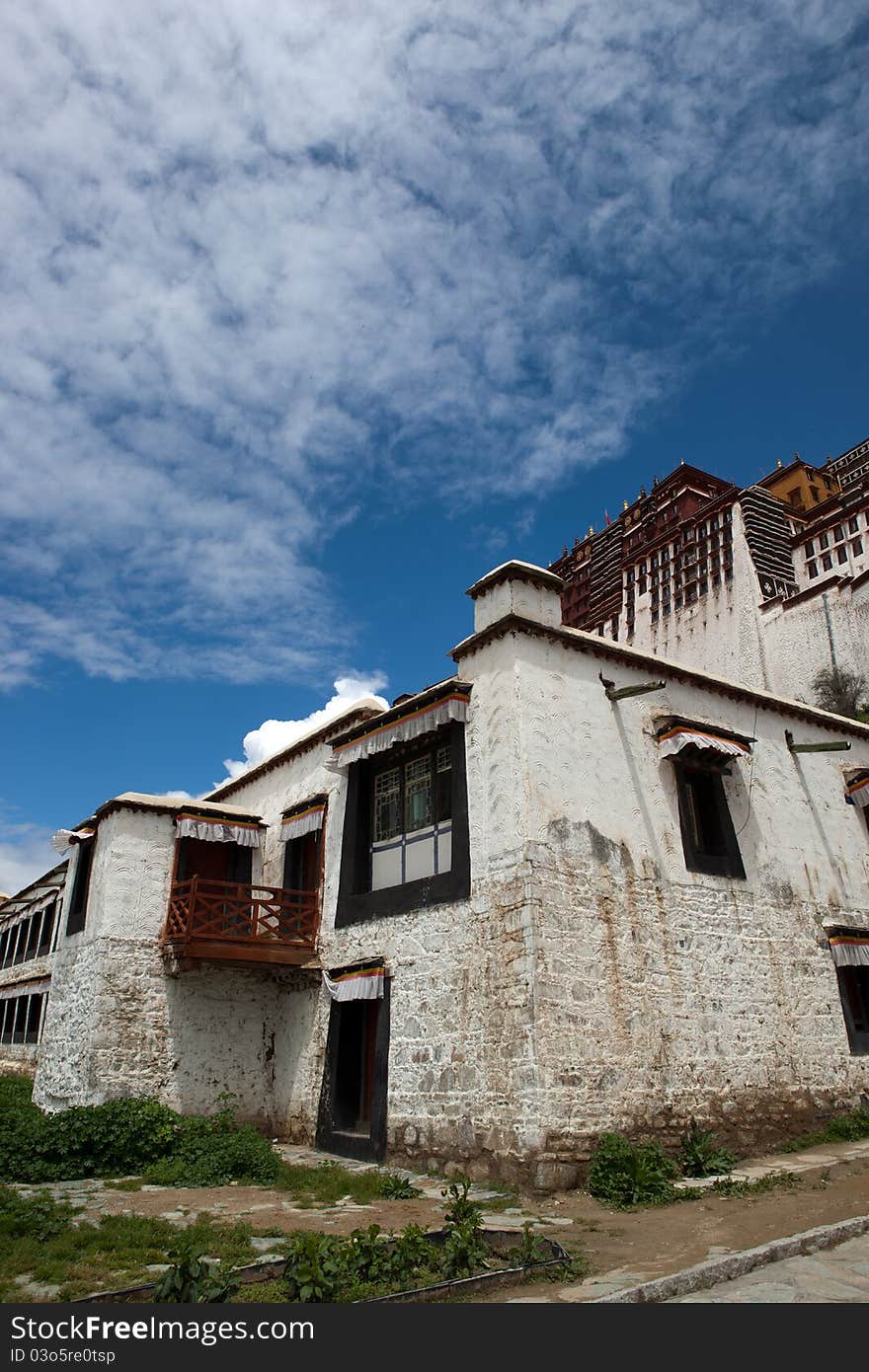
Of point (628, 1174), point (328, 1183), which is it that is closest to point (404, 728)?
point (328, 1183)

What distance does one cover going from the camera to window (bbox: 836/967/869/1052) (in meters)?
13.6

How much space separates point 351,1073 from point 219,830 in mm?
5007

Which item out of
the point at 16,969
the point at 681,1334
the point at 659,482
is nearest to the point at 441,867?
the point at 681,1334

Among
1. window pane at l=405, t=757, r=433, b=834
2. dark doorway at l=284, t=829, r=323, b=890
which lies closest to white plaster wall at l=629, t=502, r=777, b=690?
dark doorway at l=284, t=829, r=323, b=890

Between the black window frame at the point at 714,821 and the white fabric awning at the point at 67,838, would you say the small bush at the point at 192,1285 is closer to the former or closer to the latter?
the black window frame at the point at 714,821

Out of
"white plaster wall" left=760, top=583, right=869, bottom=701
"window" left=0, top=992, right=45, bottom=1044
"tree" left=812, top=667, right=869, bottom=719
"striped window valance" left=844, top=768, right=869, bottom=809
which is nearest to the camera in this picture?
"striped window valance" left=844, top=768, right=869, bottom=809

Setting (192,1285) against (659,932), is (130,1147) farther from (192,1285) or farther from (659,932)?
(659,932)

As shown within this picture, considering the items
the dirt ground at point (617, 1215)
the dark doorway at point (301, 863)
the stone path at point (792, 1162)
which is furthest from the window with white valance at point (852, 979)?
the dark doorway at point (301, 863)

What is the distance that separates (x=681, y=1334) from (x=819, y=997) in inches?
385

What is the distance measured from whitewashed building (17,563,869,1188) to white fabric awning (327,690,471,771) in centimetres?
5

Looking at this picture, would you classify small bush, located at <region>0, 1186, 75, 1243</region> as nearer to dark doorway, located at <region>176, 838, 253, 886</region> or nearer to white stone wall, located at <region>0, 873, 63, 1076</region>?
dark doorway, located at <region>176, 838, 253, 886</region>

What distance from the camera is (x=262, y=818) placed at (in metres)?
17.0

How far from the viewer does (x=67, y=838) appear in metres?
16.4

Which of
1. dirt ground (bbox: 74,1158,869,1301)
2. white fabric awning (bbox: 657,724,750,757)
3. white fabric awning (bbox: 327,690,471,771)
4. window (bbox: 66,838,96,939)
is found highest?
white fabric awning (bbox: 327,690,471,771)
